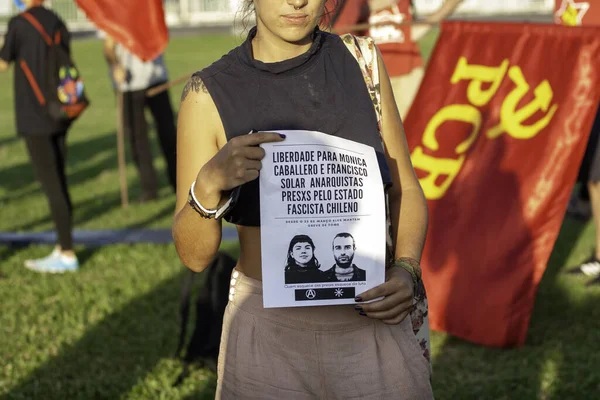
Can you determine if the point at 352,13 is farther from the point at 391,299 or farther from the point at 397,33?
the point at 391,299

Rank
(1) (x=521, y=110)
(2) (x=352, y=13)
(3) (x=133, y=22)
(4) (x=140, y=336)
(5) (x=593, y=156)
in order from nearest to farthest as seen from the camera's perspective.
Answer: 1. (1) (x=521, y=110)
2. (4) (x=140, y=336)
3. (5) (x=593, y=156)
4. (2) (x=352, y=13)
5. (3) (x=133, y=22)

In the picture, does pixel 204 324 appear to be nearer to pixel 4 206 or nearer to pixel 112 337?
pixel 112 337

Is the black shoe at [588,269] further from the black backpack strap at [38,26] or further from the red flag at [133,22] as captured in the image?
the black backpack strap at [38,26]

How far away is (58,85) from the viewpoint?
22.1 feet

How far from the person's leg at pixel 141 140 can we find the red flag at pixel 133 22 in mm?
1556

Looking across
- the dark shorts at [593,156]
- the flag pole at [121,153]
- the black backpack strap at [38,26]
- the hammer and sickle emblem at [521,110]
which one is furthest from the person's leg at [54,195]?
the dark shorts at [593,156]

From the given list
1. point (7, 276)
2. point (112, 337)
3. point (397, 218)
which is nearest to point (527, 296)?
point (112, 337)

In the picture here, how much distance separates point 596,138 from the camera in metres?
6.14

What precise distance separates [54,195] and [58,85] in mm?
787

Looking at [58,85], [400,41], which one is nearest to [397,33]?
[400,41]

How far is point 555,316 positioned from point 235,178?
3.91 m

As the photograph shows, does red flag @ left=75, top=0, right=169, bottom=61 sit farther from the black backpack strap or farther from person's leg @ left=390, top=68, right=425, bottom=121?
person's leg @ left=390, top=68, right=425, bottom=121

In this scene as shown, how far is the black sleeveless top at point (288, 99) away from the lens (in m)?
2.18

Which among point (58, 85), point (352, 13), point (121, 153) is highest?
point (352, 13)
